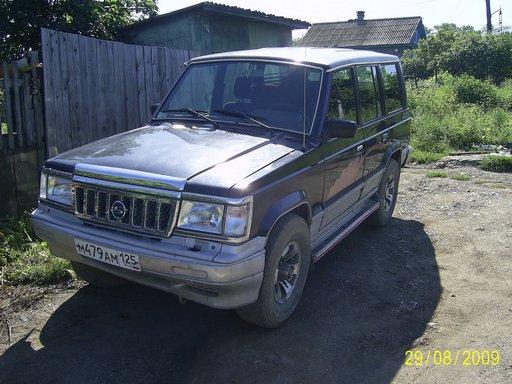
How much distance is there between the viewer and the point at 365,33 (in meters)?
33.2

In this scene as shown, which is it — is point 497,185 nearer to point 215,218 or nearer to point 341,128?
point 341,128

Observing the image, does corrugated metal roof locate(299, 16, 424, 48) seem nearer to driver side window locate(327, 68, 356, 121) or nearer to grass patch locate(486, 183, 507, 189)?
grass patch locate(486, 183, 507, 189)

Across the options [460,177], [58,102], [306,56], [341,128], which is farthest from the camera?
[460,177]

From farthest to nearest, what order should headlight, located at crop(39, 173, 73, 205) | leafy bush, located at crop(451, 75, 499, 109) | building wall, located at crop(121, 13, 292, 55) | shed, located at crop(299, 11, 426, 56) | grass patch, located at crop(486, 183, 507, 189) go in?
1. shed, located at crop(299, 11, 426, 56)
2. leafy bush, located at crop(451, 75, 499, 109)
3. building wall, located at crop(121, 13, 292, 55)
4. grass patch, located at crop(486, 183, 507, 189)
5. headlight, located at crop(39, 173, 73, 205)

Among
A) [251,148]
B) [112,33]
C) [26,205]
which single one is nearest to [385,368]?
[251,148]

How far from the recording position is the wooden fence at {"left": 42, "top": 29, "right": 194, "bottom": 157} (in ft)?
18.4

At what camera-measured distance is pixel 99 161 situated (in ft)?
11.2

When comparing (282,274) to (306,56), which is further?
(306,56)

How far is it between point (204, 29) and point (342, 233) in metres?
7.31

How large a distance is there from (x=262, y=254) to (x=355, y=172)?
1947 mm

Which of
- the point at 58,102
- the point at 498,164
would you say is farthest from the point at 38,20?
the point at 498,164

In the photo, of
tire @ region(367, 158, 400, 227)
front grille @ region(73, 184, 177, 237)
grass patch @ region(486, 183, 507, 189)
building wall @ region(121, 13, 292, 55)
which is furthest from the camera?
building wall @ region(121, 13, 292, 55)

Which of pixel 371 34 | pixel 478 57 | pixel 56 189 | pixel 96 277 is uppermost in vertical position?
pixel 371 34
